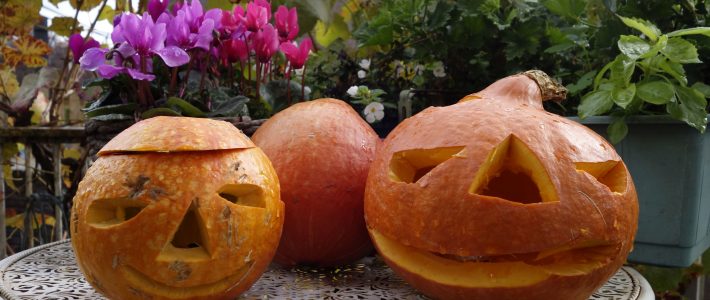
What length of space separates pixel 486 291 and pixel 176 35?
63 cm

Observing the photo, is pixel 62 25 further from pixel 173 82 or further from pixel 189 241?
pixel 189 241

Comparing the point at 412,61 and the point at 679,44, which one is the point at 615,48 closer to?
the point at 679,44

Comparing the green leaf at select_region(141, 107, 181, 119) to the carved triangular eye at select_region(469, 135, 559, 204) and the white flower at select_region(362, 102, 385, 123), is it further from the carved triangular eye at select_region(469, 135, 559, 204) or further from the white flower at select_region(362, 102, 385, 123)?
the carved triangular eye at select_region(469, 135, 559, 204)

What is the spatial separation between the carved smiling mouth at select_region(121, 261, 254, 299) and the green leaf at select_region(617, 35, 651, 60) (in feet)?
2.01

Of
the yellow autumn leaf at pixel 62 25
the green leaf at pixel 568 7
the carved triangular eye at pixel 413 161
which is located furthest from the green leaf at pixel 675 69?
the yellow autumn leaf at pixel 62 25

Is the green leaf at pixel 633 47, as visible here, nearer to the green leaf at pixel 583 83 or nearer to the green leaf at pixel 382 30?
the green leaf at pixel 583 83

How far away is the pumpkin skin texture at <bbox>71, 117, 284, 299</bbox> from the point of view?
64cm

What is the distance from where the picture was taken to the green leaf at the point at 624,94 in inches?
32.0

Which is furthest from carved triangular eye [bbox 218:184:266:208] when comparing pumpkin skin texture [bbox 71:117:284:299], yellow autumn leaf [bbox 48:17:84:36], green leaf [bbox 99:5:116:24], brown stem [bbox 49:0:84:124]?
green leaf [bbox 99:5:116:24]

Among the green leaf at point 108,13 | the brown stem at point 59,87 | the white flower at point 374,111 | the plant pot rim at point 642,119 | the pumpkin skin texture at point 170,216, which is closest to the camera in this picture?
the pumpkin skin texture at point 170,216

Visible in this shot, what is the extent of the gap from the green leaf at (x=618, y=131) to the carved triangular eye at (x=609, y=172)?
0.46 ft

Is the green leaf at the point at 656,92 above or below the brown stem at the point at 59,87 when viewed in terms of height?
below

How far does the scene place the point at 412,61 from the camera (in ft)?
4.30

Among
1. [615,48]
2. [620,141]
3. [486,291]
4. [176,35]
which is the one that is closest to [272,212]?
[486,291]
